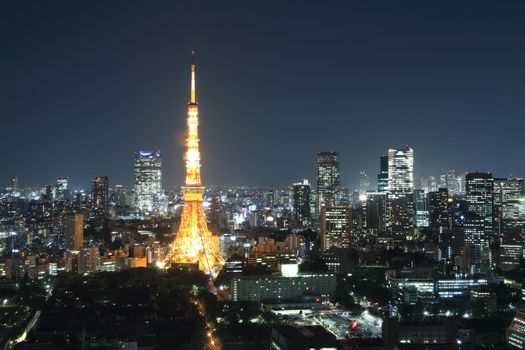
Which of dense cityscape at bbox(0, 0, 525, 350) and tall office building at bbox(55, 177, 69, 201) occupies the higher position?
tall office building at bbox(55, 177, 69, 201)

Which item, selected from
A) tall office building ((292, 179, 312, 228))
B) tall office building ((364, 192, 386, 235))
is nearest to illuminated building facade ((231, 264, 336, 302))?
tall office building ((364, 192, 386, 235))

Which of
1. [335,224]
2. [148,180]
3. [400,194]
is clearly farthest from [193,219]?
[148,180]

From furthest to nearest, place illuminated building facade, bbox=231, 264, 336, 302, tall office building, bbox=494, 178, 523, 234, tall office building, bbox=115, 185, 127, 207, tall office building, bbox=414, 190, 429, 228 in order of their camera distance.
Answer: tall office building, bbox=115, 185, 127, 207
tall office building, bbox=414, 190, 429, 228
tall office building, bbox=494, 178, 523, 234
illuminated building facade, bbox=231, 264, 336, 302

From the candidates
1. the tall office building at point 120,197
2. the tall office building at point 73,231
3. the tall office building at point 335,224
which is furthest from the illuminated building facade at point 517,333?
the tall office building at point 120,197

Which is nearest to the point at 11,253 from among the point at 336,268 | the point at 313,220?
the point at 336,268

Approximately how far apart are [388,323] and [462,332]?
2321 millimetres

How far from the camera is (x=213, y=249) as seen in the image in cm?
2152

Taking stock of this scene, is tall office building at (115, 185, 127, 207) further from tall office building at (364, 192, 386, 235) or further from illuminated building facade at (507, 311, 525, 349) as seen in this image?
illuminated building facade at (507, 311, 525, 349)

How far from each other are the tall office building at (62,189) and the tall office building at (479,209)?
21.0m

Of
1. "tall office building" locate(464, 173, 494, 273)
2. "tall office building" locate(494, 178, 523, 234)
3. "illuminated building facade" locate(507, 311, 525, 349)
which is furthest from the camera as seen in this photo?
"tall office building" locate(494, 178, 523, 234)

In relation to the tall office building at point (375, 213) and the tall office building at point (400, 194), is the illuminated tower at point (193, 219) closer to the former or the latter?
the tall office building at point (400, 194)

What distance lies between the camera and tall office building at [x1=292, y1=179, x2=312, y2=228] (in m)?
37.2

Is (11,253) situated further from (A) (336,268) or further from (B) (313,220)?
(B) (313,220)

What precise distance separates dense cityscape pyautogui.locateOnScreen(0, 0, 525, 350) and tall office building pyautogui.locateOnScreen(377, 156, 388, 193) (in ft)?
0.25
